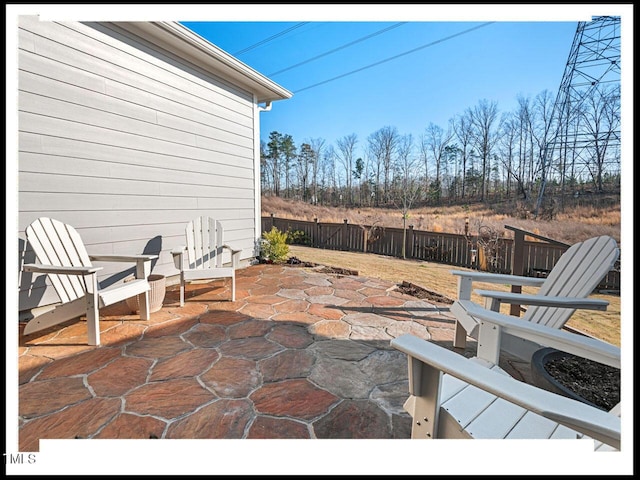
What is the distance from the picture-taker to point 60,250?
238 cm

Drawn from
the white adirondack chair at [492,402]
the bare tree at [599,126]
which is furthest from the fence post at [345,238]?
Result: the white adirondack chair at [492,402]

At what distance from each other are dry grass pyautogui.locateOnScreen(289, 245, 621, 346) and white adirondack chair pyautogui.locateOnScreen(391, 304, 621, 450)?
5.86 ft

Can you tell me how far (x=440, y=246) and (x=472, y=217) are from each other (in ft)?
2.98

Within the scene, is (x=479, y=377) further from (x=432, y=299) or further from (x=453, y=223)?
(x=453, y=223)

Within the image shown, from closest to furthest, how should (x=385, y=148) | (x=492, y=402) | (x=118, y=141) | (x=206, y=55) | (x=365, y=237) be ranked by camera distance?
1. (x=492, y=402)
2. (x=118, y=141)
3. (x=206, y=55)
4. (x=365, y=237)
5. (x=385, y=148)

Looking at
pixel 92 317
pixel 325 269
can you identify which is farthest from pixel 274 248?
pixel 92 317

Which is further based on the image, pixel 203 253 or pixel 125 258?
pixel 203 253

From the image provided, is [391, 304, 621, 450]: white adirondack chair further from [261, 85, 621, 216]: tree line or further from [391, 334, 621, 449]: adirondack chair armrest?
[261, 85, 621, 216]: tree line

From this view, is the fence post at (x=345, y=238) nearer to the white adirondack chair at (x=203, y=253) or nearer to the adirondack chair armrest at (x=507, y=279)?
the white adirondack chair at (x=203, y=253)

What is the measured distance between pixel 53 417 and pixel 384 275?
431 centimetres

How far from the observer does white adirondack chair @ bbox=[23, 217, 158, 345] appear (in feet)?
6.82

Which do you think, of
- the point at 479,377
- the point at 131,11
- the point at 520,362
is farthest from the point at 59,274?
the point at 520,362

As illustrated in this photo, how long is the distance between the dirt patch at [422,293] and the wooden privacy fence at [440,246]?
2.61ft

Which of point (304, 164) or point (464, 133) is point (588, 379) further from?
point (304, 164)
